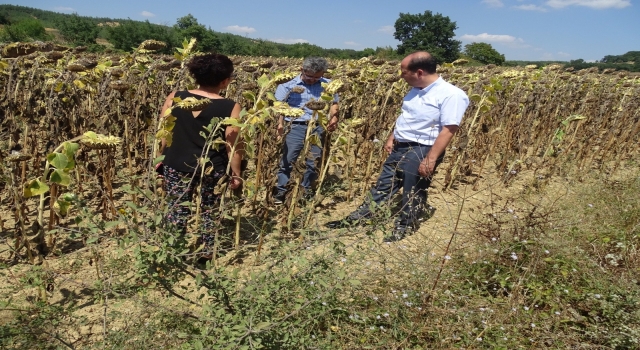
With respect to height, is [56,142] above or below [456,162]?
above

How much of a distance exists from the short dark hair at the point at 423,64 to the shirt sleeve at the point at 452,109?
25cm

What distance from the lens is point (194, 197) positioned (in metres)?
2.88

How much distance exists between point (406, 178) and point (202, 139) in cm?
161

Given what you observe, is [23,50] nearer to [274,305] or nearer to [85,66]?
[85,66]

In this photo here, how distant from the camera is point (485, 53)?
3981 cm

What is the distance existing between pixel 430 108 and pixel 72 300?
2.60 metres

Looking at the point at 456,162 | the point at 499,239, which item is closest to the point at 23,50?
the point at 499,239

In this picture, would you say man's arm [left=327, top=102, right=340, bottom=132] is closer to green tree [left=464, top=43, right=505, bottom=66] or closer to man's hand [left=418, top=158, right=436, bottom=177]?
man's hand [left=418, top=158, right=436, bottom=177]

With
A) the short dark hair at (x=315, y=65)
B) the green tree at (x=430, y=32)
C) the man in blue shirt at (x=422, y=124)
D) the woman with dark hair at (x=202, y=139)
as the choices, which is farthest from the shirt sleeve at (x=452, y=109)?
the green tree at (x=430, y=32)

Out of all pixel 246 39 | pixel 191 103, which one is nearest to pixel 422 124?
pixel 191 103

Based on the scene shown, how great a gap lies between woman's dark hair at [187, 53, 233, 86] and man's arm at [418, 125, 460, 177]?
1.53m

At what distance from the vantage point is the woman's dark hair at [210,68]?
251 cm

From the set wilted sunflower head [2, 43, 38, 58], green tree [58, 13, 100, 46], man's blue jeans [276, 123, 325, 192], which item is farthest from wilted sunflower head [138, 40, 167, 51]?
green tree [58, 13, 100, 46]

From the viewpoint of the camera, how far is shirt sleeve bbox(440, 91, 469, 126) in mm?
3127
